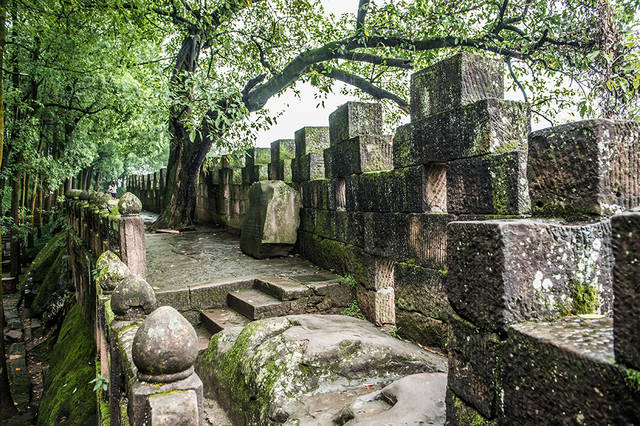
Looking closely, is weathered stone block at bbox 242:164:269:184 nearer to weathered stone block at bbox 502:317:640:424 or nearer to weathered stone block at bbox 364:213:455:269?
weathered stone block at bbox 364:213:455:269

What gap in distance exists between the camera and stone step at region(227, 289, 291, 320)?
4918 millimetres

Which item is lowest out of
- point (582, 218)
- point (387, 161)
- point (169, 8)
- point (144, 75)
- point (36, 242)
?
point (36, 242)

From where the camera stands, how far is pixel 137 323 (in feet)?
9.37

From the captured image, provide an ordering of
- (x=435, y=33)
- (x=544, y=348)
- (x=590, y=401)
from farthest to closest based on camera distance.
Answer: (x=435, y=33), (x=544, y=348), (x=590, y=401)

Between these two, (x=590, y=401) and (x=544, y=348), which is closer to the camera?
(x=590, y=401)

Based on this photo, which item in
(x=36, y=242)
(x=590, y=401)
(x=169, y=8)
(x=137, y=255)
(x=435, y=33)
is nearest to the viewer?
(x=590, y=401)

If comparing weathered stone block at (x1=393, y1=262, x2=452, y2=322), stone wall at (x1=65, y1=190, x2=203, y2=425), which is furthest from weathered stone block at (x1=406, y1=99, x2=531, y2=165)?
stone wall at (x1=65, y1=190, x2=203, y2=425)

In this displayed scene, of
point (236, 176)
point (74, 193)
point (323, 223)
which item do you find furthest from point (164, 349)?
point (74, 193)

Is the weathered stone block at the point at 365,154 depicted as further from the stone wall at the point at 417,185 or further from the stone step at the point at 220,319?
the stone step at the point at 220,319

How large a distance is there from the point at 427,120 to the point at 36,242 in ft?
74.5

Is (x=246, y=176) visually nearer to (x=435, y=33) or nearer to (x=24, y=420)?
(x=435, y=33)

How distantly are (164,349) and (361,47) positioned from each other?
866 centimetres

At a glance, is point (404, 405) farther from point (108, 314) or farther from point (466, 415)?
point (108, 314)

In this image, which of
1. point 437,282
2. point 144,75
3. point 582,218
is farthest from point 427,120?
point 144,75
